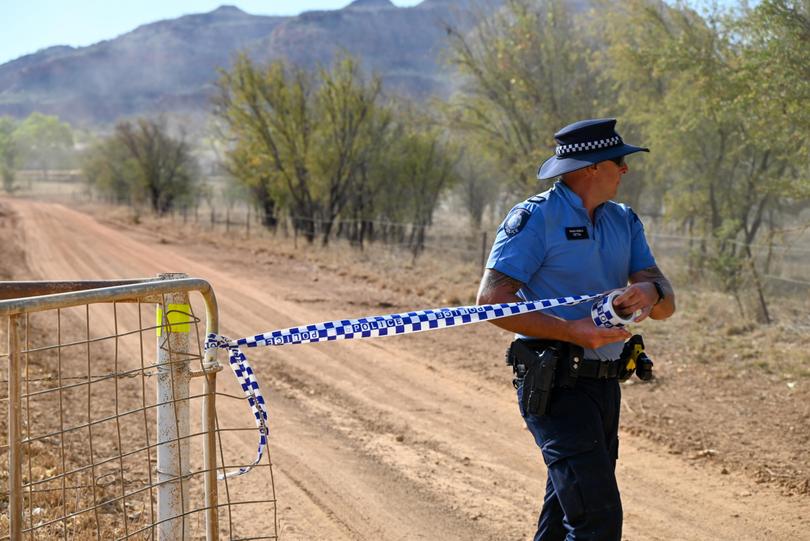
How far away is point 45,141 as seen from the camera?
145500 millimetres

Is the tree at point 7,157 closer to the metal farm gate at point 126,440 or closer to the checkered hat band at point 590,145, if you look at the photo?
the metal farm gate at point 126,440

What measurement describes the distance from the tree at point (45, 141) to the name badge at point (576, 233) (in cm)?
13834

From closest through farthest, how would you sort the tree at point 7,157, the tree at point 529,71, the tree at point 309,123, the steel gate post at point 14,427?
the steel gate post at point 14,427
the tree at point 529,71
the tree at point 309,123
the tree at point 7,157

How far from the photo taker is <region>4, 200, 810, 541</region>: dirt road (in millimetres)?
4824

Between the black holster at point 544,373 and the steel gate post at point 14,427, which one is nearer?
the steel gate post at point 14,427

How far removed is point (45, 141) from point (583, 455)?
162m

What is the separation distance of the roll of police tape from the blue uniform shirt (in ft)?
0.51

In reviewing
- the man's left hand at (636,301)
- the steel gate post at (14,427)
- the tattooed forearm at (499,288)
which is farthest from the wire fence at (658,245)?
the steel gate post at (14,427)

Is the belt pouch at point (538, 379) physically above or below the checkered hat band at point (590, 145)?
below

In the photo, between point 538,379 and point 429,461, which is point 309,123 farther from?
point 538,379

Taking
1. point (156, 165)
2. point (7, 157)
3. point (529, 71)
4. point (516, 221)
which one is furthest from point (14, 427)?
point (7, 157)

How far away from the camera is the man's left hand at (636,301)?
2941 mm

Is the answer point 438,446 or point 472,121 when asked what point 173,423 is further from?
point 472,121

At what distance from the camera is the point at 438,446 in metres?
6.27
